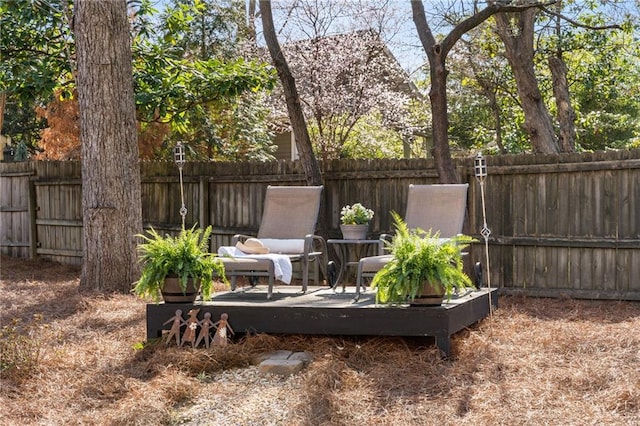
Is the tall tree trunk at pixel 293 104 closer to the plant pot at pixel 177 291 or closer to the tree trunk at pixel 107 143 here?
the tree trunk at pixel 107 143

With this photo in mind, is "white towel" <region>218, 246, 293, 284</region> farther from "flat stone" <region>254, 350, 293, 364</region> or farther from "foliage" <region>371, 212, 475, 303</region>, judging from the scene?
"foliage" <region>371, 212, 475, 303</region>

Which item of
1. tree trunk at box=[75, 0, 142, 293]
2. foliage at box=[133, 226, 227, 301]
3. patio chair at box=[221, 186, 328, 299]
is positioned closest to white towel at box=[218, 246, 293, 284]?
patio chair at box=[221, 186, 328, 299]

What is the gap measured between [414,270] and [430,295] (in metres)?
0.23

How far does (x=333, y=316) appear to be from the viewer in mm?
5680

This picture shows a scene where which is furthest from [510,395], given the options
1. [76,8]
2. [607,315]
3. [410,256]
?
[76,8]

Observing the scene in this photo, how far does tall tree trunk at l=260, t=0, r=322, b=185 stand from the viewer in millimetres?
9445

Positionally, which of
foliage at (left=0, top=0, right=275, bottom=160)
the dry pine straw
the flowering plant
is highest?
foliage at (left=0, top=0, right=275, bottom=160)

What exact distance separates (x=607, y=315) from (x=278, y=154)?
42.0 ft

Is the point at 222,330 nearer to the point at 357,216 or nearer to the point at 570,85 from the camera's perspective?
the point at 357,216

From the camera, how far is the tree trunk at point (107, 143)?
844cm

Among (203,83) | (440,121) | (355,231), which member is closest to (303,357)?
(355,231)

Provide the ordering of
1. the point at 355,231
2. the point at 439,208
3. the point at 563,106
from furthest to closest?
the point at 563,106
the point at 355,231
the point at 439,208

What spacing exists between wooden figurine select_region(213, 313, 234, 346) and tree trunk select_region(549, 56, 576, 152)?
8585 millimetres

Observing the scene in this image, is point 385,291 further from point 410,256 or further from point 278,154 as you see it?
point 278,154
